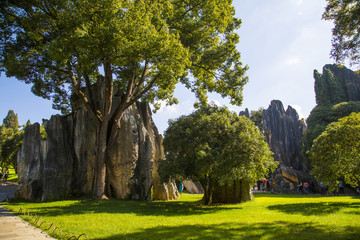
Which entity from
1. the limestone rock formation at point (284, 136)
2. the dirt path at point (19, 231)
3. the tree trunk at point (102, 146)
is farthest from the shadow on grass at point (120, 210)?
the limestone rock formation at point (284, 136)

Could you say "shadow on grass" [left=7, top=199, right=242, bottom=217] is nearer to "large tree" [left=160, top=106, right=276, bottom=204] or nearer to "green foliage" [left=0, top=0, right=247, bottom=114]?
"large tree" [left=160, top=106, right=276, bottom=204]

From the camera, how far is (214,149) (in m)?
15.8

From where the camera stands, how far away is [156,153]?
2594 centimetres

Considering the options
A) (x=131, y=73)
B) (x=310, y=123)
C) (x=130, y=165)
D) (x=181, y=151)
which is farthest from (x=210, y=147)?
(x=310, y=123)

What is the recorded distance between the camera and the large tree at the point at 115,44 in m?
14.3

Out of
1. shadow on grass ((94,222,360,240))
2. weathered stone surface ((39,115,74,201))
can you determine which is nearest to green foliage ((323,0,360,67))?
shadow on grass ((94,222,360,240))

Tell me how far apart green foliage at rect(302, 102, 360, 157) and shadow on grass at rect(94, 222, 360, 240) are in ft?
111

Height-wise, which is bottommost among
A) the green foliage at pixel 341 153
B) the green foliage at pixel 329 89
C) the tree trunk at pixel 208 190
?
the tree trunk at pixel 208 190

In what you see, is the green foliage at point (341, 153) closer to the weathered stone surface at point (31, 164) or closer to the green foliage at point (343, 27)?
the green foliage at point (343, 27)

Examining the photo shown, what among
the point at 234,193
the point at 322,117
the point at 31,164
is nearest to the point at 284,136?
the point at 322,117

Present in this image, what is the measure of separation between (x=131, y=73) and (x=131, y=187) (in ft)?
32.7

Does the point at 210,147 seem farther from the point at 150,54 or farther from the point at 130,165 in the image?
the point at 130,165

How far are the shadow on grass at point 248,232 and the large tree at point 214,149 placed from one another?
5.23m

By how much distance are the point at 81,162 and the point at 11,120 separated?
79.0 metres
